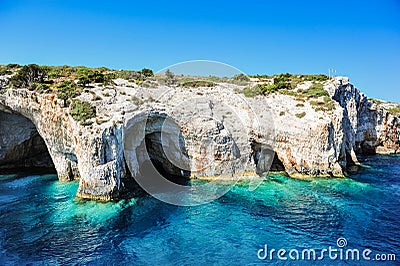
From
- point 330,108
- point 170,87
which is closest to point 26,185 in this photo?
point 170,87

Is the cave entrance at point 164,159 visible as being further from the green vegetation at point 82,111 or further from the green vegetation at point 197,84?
the green vegetation at point 197,84

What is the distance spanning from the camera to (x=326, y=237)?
16.9m

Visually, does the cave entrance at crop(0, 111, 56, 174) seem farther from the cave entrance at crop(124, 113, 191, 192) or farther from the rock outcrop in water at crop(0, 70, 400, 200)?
the cave entrance at crop(124, 113, 191, 192)

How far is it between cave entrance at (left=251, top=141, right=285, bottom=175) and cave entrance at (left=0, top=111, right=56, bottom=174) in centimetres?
A: 2558

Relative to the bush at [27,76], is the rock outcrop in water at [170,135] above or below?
below

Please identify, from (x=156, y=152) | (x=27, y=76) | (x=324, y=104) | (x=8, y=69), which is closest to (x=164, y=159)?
(x=156, y=152)

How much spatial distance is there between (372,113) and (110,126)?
45.6 metres

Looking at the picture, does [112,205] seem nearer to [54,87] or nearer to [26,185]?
[26,185]

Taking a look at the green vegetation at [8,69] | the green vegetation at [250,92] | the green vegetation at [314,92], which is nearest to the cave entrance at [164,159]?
the green vegetation at [250,92]
